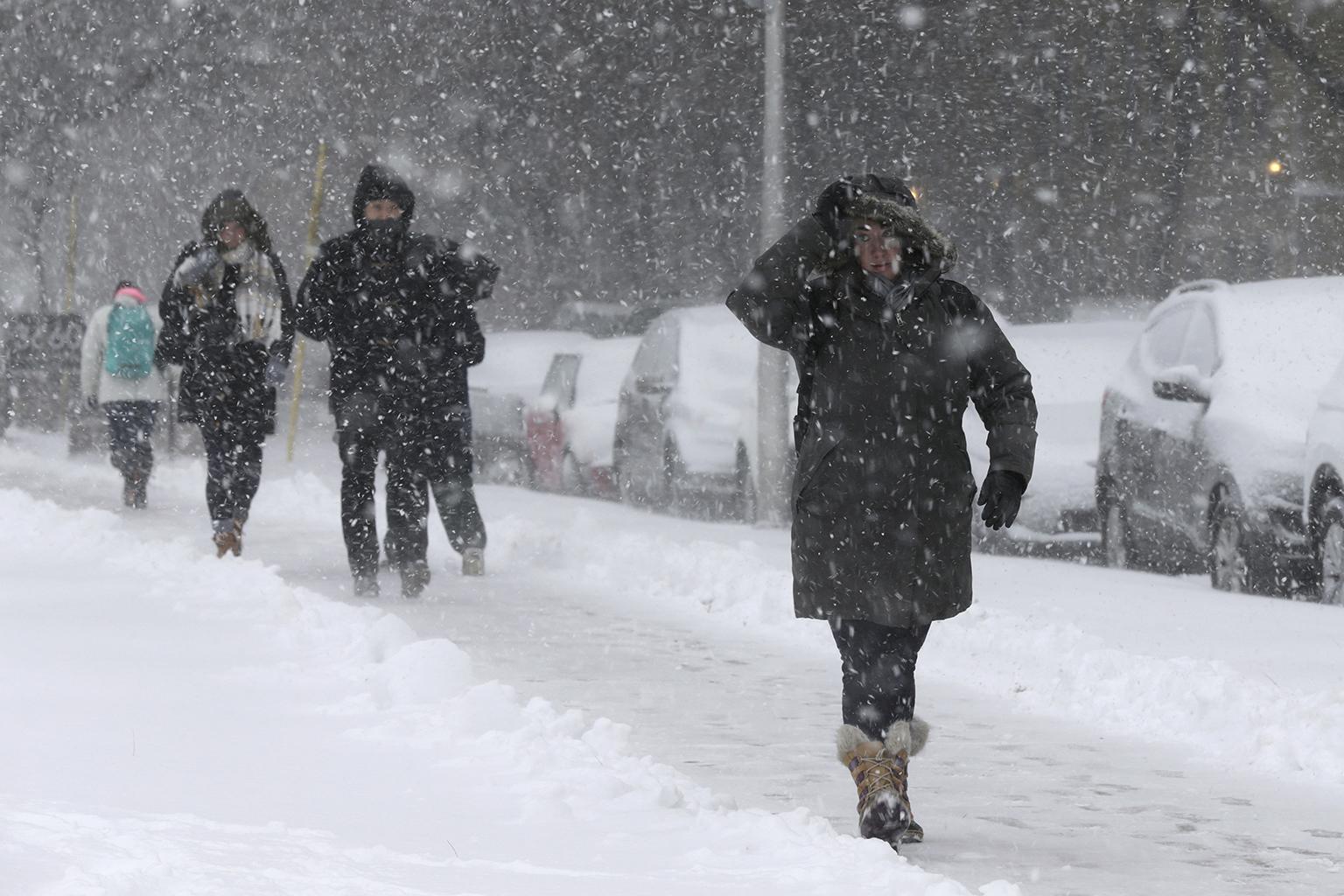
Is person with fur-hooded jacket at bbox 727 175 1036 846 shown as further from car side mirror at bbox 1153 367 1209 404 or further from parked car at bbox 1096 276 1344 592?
car side mirror at bbox 1153 367 1209 404

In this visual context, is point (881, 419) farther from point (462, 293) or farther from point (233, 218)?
point (233, 218)

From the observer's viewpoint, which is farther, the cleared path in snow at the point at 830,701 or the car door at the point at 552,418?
the car door at the point at 552,418

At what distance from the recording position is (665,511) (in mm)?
16547

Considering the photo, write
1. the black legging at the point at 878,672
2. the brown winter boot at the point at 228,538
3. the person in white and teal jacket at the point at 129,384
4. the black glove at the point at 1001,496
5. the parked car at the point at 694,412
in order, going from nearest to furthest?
1. the black glove at the point at 1001,496
2. the black legging at the point at 878,672
3. the brown winter boot at the point at 228,538
4. the person in white and teal jacket at the point at 129,384
5. the parked car at the point at 694,412

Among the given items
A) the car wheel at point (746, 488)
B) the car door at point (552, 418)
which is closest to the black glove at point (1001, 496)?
the car wheel at point (746, 488)

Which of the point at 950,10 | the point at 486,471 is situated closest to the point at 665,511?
the point at 486,471

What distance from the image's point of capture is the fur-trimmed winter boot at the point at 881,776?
5.09m

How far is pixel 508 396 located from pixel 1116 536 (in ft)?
31.4

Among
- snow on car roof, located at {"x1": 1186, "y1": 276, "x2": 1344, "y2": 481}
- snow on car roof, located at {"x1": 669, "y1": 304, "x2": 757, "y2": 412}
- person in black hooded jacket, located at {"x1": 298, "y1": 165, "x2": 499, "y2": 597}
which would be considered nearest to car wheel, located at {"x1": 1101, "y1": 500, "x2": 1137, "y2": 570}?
snow on car roof, located at {"x1": 1186, "y1": 276, "x2": 1344, "y2": 481}

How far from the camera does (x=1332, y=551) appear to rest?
10.2 meters

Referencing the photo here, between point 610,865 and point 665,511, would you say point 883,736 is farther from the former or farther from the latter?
point 665,511

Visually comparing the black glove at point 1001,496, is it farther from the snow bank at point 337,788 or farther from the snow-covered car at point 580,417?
the snow-covered car at point 580,417

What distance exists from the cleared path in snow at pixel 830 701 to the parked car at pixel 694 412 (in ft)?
5.74

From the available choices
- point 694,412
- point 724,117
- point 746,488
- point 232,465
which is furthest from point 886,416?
point 724,117
